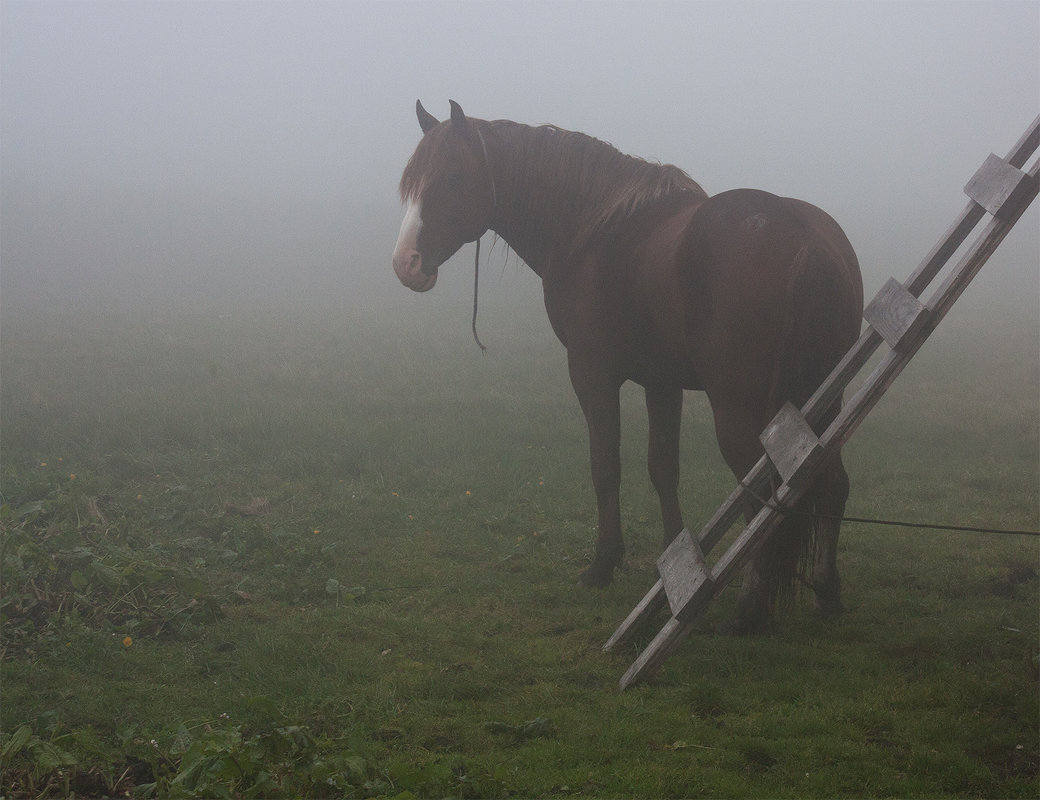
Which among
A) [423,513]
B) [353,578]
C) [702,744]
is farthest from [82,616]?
[702,744]

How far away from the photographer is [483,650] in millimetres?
4152

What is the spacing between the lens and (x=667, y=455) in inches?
209

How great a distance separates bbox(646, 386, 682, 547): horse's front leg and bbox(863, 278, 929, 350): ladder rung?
1.71 meters

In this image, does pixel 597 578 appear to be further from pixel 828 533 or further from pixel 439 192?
pixel 439 192

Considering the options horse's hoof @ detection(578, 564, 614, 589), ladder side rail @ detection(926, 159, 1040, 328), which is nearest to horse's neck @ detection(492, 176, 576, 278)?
horse's hoof @ detection(578, 564, 614, 589)

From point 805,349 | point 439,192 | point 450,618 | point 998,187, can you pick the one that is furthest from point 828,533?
point 439,192

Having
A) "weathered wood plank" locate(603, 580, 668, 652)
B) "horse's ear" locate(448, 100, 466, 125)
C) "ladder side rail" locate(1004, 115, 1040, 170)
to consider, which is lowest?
"weathered wood plank" locate(603, 580, 668, 652)

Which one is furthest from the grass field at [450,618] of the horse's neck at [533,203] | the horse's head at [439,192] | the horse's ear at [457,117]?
the horse's ear at [457,117]

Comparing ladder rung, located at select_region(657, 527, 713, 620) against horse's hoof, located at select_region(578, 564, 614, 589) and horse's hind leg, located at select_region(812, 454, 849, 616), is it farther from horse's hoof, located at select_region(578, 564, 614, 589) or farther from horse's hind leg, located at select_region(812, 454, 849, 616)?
horse's hoof, located at select_region(578, 564, 614, 589)

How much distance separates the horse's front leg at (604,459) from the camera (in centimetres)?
485

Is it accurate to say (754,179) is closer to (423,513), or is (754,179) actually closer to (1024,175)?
(423,513)

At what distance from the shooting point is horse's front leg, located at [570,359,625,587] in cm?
485

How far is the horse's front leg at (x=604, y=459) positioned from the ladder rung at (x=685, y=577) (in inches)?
40.6

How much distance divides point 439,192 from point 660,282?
1523 millimetres
